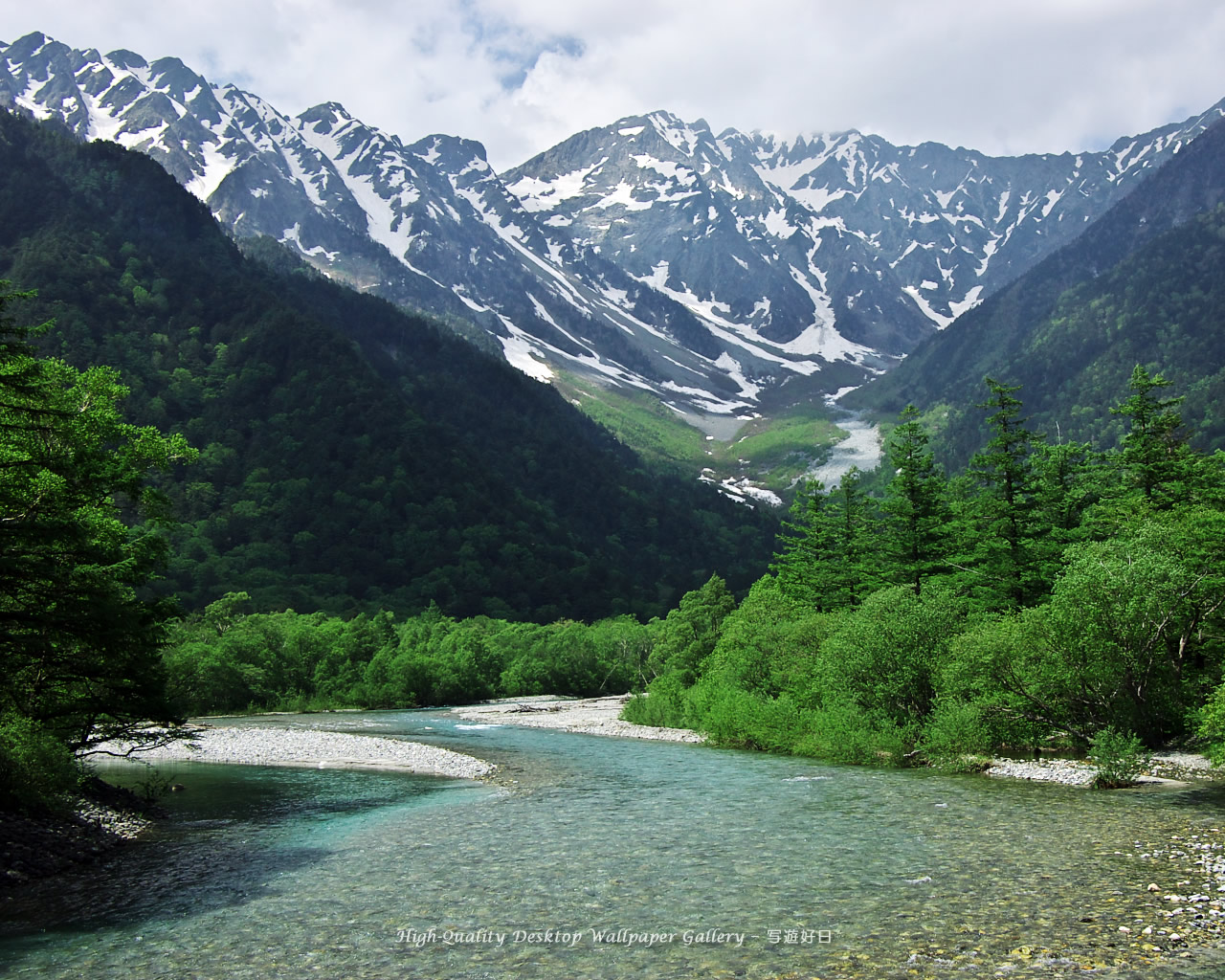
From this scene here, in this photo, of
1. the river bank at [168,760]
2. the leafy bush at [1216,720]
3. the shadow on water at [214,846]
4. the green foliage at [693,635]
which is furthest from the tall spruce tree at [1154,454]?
the shadow on water at [214,846]

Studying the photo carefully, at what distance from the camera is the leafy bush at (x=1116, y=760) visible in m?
33.8

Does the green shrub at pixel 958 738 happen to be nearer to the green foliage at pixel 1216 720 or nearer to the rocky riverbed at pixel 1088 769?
the rocky riverbed at pixel 1088 769

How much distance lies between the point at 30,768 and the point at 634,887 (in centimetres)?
1714

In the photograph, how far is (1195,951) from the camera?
15719mm

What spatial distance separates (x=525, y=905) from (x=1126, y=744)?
2677 centimetres

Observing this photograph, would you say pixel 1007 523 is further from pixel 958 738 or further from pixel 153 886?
pixel 153 886

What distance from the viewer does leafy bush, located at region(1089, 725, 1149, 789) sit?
111ft

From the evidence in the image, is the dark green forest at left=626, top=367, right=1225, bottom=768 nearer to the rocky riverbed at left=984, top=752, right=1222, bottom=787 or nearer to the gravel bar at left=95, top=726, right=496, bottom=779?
the rocky riverbed at left=984, top=752, right=1222, bottom=787

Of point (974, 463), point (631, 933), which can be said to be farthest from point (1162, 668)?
point (631, 933)

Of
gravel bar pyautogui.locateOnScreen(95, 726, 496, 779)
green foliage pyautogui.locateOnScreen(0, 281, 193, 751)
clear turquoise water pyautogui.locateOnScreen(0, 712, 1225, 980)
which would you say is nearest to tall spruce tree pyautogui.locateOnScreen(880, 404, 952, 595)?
clear turquoise water pyautogui.locateOnScreen(0, 712, 1225, 980)

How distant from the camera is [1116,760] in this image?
34188 millimetres

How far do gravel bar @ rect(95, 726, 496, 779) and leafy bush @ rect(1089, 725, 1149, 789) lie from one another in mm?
28209

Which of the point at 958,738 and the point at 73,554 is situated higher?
the point at 73,554

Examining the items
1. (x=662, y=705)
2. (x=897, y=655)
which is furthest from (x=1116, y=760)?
(x=662, y=705)
